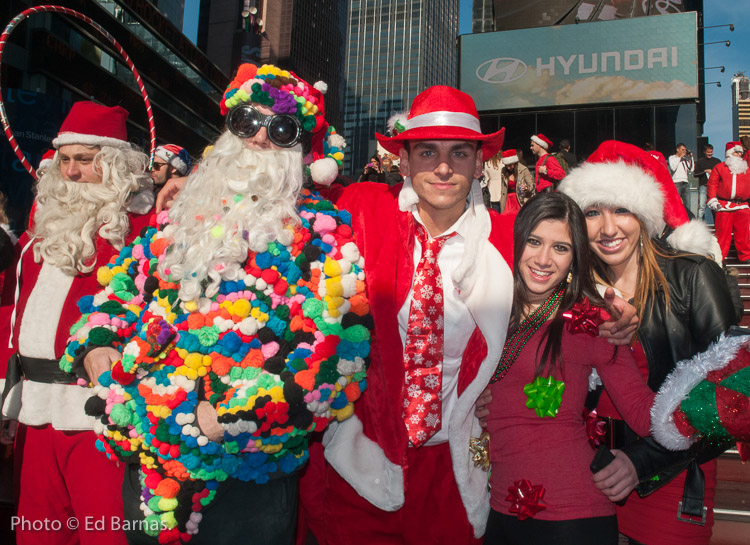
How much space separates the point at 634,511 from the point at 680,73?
1549cm

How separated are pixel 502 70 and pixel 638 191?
14760 mm

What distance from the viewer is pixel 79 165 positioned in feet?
8.48

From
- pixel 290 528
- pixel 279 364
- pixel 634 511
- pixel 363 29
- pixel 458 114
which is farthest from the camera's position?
pixel 363 29

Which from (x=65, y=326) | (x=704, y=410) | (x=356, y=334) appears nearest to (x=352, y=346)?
(x=356, y=334)

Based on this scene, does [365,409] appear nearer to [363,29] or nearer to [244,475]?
[244,475]

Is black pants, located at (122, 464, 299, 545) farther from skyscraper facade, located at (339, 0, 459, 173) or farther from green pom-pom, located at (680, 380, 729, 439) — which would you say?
skyscraper facade, located at (339, 0, 459, 173)

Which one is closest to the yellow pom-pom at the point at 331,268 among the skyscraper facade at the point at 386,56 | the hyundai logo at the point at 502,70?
the hyundai logo at the point at 502,70

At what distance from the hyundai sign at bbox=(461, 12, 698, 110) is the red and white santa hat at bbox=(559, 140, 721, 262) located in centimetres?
1402

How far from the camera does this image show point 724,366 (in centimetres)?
185

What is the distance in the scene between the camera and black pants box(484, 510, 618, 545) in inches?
76.0

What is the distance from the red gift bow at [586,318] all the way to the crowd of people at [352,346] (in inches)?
0.4

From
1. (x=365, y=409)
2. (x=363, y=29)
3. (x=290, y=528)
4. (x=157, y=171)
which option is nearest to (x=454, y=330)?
(x=365, y=409)

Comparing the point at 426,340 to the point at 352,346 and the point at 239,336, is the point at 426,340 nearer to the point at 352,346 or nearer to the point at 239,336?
the point at 352,346

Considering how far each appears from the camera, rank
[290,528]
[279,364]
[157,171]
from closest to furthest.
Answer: [279,364] → [290,528] → [157,171]
